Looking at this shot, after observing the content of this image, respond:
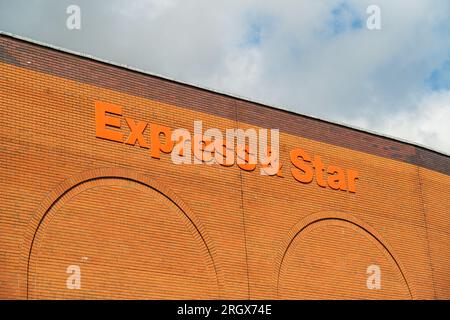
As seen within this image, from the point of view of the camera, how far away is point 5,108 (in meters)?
18.8

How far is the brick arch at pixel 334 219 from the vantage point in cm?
2257

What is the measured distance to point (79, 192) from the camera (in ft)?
63.9

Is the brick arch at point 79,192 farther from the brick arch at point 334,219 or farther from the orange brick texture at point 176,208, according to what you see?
the brick arch at point 334,219


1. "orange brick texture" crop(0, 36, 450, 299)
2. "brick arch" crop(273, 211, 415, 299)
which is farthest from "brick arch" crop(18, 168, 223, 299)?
"brick arch" crop(273, 211, 415, 299)

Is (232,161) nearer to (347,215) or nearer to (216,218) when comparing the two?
(216,218)

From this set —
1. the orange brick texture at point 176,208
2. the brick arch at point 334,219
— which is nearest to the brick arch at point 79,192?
the orange brick texture at point 176,208

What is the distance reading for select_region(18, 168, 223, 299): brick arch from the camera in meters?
18.1

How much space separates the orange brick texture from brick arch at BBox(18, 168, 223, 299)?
1.1 inches

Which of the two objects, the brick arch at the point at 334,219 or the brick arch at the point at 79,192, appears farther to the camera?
the brick arch at the point at 334,219

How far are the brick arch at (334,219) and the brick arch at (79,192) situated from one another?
210 cm

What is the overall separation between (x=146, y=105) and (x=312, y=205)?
18.9 feet

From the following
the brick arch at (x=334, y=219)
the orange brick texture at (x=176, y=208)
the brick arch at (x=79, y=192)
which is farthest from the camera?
the brick arch at (x=334, y=219)

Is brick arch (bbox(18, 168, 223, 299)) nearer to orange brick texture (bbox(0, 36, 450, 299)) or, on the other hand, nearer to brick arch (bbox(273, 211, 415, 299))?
orange brick texture (bbox(0, 36, 450, 299))

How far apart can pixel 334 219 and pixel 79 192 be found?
8196 millimetres
